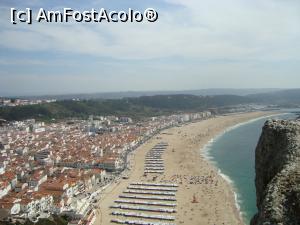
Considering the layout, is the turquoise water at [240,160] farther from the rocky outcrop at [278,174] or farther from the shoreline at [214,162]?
the rocky outcrop at [278,174]

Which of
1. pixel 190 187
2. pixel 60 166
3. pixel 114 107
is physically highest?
pixel 114 107

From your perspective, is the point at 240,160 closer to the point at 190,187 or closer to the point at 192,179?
the point at 192,179

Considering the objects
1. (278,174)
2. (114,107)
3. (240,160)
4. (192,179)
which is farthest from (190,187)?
(114,107)

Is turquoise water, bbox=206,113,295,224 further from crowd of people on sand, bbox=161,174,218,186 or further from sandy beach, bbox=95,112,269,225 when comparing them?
crowd of people on sand, bbox=161,174,218,186

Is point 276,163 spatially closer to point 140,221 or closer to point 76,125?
point 140,221

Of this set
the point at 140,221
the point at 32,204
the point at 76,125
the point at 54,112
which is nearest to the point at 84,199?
the point at 32,204

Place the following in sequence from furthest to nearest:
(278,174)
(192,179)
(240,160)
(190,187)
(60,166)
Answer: (240,160) < (60,166) < (192,179) < (190,187) < (278,174)
